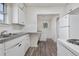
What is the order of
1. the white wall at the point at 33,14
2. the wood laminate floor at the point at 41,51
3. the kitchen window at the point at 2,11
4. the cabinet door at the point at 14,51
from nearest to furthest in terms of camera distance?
the cabinet door at the point at 14,51, the kitchen window at the point at 2,11, the wood laminate floor at the point at 41,51, the white wall at the point at 33,14

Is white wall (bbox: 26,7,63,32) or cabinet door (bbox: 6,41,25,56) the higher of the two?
white wall (bbox: 26,7,63,32)

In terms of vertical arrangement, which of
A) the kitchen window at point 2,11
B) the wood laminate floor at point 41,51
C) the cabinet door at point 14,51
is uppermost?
the kitchen window at point 2,11

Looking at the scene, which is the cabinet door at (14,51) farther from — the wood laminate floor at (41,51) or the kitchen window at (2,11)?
the wood laminate floor at (41,51)

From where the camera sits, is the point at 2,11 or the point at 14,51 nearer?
the point at 14,51

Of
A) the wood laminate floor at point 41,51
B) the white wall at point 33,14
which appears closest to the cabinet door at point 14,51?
the wood laminate floor at point 41,51

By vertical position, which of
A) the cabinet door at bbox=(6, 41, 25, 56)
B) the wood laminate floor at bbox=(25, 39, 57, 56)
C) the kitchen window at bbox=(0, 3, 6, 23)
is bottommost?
the wood laminate floor at bbox=(25, 39, 57, 56)

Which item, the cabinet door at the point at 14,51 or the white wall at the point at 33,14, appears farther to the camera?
the white wall at the point at 33,14

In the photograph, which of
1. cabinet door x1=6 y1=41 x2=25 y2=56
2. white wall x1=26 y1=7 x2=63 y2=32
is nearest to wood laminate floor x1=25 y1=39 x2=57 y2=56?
white wall x1=26 y1=7 x2=63 y2=32

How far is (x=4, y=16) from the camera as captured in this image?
3949 millimetres

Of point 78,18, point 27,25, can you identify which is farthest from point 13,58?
point 27,25

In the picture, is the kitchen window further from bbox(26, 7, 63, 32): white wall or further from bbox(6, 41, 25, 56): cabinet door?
bbox(26, 7, 63, 32): white wall

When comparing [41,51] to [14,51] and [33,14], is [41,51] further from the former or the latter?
[14,51]

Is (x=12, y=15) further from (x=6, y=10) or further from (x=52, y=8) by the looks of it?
(x=52, y=8)

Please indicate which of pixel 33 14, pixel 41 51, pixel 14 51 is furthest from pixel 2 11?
pixel 33 14
